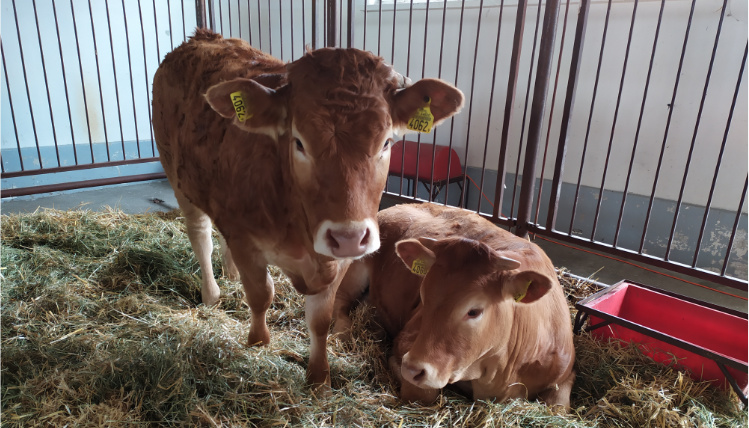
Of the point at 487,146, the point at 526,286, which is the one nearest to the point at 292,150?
the point at 526,286

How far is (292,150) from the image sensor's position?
1648 mm

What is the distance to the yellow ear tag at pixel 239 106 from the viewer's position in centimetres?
159

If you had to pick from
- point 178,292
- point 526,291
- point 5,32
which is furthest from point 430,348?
point 5,32

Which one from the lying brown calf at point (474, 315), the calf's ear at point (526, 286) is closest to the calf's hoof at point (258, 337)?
the lying brown calf at point (474, 315)

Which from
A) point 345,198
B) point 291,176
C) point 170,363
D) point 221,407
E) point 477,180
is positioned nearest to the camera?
point 345,198

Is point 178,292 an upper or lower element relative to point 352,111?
lower

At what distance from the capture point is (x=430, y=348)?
5.96ft

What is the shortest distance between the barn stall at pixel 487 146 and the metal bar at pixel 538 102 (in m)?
0.01

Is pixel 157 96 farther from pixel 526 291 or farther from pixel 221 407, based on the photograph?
pixel 526 291

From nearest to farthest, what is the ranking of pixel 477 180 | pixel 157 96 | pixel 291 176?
pixel 291 176 < pixel 157 96 < pixel 477 180

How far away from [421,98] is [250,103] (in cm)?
63

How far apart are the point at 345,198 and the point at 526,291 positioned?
0.89m

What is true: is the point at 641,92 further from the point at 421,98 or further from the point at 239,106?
the point at 239,106

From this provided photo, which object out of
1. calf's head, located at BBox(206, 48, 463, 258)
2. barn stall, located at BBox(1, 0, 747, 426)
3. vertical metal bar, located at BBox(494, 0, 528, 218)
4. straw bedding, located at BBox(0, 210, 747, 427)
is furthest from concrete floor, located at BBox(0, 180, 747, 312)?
calf's head, located at BBox(206, 48, 463, 258)
